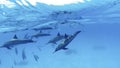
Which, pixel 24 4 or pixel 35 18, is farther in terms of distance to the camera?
pixel 35 18

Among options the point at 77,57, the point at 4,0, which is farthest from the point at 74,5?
the point at 77,57

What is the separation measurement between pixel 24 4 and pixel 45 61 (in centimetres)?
6346

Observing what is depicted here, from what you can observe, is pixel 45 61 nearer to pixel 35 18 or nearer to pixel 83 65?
pixel 83 65

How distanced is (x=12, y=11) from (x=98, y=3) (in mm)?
5989

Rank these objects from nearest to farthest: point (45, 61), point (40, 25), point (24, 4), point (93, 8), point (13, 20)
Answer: point (24, 4), point (93, 8), point (13, 20), point (40, 25), point (45, 61)

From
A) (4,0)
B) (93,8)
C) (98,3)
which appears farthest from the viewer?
(93,8)

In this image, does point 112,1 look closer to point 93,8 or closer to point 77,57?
point 93,8

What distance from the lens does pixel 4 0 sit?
56.3 ft

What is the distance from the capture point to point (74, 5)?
20344mm

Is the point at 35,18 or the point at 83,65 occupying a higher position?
the point at 35,18

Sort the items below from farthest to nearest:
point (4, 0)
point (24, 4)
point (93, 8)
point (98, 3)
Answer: point (93, 8) → point (98, 3) → point (24, 4) → point (4, 0)

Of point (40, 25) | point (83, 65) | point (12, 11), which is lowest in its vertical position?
point (83, 65)

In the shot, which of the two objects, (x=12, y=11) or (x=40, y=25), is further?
(x=40, y=25)

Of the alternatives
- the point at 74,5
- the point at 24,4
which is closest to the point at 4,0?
the point at 24,4
